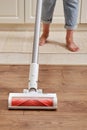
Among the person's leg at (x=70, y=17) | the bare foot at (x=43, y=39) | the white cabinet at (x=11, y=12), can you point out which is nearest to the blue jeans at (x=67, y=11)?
the person's leg at (x=70, y=17)

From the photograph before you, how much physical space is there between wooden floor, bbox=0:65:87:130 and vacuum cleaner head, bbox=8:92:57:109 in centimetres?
4

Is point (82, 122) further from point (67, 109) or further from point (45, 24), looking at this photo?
point (45, 24)

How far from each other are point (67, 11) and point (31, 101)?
994 mm

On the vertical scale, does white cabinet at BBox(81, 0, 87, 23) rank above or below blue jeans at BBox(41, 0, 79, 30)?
above

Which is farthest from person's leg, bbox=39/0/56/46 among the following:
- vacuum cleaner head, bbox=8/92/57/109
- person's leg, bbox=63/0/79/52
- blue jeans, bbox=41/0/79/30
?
vacuum cleaner head, bbox=8/92/57/109

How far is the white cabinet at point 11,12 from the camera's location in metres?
2.46

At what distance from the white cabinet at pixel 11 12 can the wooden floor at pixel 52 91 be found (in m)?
0.82

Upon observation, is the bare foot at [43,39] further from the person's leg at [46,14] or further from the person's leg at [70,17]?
the person's leg at [70,17]

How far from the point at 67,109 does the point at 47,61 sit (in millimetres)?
601

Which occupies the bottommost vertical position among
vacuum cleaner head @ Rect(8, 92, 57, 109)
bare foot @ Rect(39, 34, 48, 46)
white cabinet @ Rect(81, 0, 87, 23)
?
vacuum cleaner head @ Rect(8, 92, 57, 109)

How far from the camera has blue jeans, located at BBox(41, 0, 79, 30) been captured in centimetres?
205

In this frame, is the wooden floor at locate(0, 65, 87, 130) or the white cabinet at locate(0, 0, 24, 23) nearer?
the wooden floor at locate(0, 65, 87, 130)

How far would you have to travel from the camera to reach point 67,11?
6.83ft

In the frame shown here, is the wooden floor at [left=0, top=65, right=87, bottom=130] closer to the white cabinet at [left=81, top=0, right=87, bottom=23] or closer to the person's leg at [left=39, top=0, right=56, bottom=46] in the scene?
the person's leg at [left=39, top=0, right=56, bottom=46]
